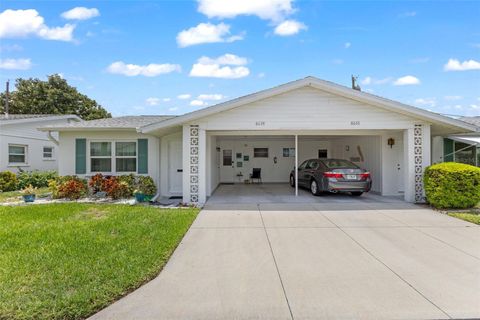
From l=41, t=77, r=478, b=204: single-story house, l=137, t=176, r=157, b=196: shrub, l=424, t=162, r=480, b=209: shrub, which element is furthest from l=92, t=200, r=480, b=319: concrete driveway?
l=137, t=176, r=157, b=196: shrub

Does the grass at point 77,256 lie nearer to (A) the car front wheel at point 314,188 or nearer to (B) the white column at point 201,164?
(B) the white column at point 201,164

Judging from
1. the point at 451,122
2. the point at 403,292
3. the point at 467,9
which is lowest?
the point at 403,292

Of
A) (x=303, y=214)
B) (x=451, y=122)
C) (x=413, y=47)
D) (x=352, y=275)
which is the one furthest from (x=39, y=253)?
(x=413, y=47)

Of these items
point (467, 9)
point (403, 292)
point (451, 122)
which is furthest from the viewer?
point (451, 122)

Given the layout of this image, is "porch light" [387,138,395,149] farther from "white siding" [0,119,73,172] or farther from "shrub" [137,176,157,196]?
"white siding" [0,119,73,172]

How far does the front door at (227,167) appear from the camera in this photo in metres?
17.3

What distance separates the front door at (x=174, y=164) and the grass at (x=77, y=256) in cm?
372

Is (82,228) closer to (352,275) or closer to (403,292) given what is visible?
(352,275)

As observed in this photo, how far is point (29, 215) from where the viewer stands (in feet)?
25.7

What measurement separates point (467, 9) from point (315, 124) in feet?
17.2

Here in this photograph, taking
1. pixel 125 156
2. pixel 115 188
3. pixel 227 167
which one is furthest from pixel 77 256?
pixel 227 167

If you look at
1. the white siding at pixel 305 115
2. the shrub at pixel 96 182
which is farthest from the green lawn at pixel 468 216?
the shrub at pixel 96 182

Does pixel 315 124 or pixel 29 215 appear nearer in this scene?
pixel 29 215

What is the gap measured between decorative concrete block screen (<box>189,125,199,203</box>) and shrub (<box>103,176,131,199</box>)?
239 centimetres
